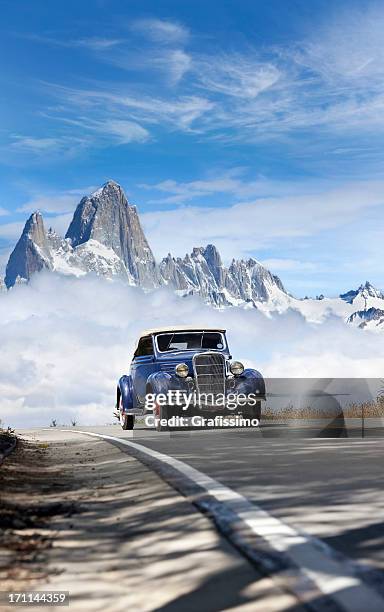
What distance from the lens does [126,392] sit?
79.9 ft

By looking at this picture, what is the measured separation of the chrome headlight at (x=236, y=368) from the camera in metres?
22.6

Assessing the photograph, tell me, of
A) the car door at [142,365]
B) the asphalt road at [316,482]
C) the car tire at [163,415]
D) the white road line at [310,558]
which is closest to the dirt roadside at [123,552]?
the white road line at [310,558]

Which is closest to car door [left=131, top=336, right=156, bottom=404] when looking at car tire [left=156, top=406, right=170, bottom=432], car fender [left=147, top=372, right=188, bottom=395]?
car fender [left=147, top=372, right=188, bottom=395]

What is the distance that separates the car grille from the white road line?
14.6 m

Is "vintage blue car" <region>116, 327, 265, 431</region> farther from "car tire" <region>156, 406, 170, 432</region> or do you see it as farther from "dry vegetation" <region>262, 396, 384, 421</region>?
"dry vegetation" <region>262, 396, 384, 421</region>

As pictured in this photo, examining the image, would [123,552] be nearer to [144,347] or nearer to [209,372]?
[209,372]

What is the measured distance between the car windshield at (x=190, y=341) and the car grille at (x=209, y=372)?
1.14 meters

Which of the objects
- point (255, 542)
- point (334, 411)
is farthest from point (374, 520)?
point (334, 411)

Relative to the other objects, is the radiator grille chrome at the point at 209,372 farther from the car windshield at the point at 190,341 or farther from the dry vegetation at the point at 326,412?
the dry vegetation at the point at 326,412

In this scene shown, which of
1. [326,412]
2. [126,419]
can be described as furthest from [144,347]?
[326,412]

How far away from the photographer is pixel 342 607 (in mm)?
3830

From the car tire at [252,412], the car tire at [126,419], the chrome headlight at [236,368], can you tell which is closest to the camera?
the car tire at [252,412]

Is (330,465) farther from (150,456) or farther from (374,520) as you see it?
(374,520)

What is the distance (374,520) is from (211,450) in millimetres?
7866
